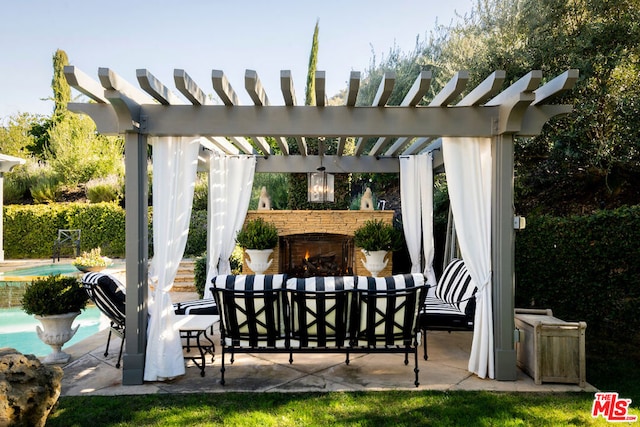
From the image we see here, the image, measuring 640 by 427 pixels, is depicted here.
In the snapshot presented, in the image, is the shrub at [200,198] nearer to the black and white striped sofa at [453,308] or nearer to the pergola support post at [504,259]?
the black and white striped sofa at [453,308]

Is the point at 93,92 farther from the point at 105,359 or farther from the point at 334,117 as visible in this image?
the point at 105,359

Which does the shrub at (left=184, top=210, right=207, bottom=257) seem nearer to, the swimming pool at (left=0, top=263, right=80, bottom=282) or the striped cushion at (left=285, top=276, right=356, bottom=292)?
the swimming pool at (left=0, top=263, right=80, bottom=282)

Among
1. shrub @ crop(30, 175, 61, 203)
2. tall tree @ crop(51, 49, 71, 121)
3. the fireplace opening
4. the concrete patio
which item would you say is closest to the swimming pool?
shrub @ crop(30, 175, 61, 203)

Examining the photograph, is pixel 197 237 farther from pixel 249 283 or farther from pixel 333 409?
pixel 333 409

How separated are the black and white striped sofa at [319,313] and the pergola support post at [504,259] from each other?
851 millimetres

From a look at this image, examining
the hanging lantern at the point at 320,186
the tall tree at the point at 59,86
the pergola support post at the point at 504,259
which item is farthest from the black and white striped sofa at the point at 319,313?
the tall tree at the point at 59,86

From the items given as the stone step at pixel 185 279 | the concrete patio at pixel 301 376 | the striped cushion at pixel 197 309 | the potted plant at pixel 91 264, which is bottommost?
the concrete patio at pixel 301 376

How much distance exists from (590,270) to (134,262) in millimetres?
5304

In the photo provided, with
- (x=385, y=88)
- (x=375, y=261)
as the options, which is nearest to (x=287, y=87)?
(x=385, y=88)

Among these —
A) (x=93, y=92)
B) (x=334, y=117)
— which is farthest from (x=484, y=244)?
(x=93, y=92)

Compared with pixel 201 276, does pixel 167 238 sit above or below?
above

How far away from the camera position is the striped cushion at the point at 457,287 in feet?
16.1

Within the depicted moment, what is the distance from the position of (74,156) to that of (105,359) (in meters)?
13.5

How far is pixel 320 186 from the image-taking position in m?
8.05
